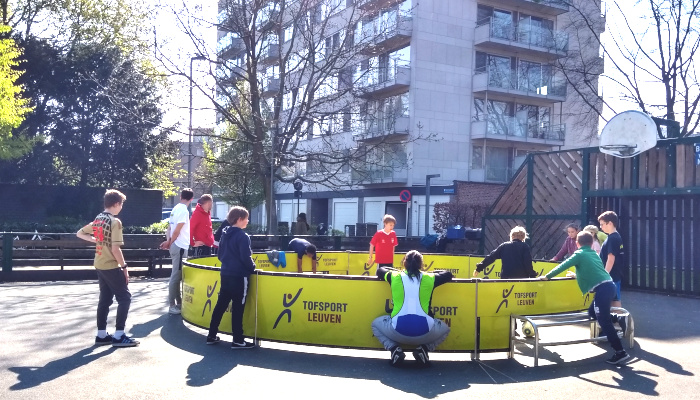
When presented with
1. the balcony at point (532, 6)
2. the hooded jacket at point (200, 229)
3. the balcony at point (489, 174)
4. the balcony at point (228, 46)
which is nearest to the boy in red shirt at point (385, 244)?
the hooded jacket at point (200, 229)

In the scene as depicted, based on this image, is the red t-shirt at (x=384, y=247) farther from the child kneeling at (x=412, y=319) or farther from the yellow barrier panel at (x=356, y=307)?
the child kneeling at (x=412, y=319)

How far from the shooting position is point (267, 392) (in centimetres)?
632

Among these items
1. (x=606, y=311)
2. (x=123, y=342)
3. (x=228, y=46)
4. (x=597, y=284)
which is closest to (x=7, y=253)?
(x=123, y=342)

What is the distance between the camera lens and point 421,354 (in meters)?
7.43

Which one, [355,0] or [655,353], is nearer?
[655,353]

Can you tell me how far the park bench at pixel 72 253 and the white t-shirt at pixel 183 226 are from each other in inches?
296

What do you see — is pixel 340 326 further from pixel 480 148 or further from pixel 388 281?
pixel 480 148

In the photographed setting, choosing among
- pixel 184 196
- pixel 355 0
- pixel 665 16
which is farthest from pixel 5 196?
pixel 665 16

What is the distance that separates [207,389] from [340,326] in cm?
208

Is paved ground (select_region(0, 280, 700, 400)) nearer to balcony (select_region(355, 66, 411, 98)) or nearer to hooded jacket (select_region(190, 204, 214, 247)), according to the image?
hooded jacket (select_region(190, 204, 214, 247))

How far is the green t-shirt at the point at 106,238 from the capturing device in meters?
8.01

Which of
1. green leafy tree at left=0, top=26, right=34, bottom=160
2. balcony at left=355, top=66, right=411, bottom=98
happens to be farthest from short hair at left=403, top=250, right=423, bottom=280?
balcony at left=355, top=66, right=411, bottom=98

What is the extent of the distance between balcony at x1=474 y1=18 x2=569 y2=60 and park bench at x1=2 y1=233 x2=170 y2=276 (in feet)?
76.3

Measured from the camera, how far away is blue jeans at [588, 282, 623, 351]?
302 inches
